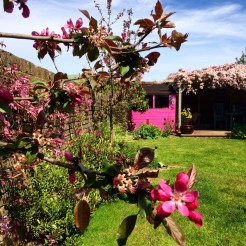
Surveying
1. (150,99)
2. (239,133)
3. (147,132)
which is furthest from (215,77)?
(147,132)

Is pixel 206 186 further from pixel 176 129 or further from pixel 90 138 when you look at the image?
pixel 176 129

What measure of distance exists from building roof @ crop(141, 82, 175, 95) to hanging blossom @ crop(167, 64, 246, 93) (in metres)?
1.17

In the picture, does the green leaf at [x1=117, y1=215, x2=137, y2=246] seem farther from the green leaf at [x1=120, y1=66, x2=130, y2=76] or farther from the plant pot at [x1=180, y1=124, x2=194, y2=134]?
the plant pot at [x1=180, y1=124, x2=194, y2=134]

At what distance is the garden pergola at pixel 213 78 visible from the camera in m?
17.6

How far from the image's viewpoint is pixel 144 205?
1.09 meters

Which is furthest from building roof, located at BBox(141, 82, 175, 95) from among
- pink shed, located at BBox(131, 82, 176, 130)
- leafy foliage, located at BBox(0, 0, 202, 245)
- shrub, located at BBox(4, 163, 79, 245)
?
leafy foliage, located at BBox(0, 0, 202, 245)

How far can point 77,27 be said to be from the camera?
1873 millimetres

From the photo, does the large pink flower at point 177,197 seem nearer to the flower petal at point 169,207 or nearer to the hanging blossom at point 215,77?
the flower petal at point 169,207

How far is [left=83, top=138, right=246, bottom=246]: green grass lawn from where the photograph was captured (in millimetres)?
4676

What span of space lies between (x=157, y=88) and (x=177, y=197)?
19189 mm

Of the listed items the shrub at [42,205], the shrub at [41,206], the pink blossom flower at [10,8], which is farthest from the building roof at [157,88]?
the pink blossom flower at [10,8]

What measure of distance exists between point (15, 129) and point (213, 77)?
15.1 m

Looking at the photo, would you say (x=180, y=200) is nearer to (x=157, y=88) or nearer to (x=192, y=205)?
(x=192, y=205)

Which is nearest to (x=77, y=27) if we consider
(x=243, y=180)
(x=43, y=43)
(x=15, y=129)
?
(x=43, y=43)
